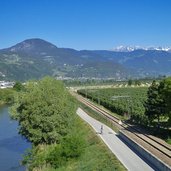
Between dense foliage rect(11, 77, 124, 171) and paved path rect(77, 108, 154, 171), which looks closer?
paved path rect(77, 108, 154, 171)

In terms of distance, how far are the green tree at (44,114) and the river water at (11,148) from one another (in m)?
3.44

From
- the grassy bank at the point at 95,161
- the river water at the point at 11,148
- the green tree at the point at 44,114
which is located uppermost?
the green tree at the point at 44,114

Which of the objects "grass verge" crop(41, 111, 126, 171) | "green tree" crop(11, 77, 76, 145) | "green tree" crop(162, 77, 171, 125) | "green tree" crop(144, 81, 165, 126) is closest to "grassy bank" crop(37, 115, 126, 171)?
"grass verge" crop(41, 111, 126, 171)

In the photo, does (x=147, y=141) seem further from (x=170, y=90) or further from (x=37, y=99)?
(x=37, y=99)

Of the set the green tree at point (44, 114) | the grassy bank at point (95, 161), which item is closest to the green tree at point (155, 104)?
the green tree at point (44, 114)

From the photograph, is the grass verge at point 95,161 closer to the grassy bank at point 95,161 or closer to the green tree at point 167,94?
the grassy bank at point 95,161

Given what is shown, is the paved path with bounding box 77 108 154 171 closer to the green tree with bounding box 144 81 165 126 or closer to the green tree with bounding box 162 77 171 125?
the green tree with bounding box 144 81 165 126

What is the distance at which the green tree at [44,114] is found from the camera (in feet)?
164

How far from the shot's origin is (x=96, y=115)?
80375 millimetres

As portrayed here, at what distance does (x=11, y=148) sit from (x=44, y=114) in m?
11.2

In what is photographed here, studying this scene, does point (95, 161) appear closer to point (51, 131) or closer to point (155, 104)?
point (51, 131)

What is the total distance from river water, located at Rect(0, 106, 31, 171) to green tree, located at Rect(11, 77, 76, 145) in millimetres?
3437

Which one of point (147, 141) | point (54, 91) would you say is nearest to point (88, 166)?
point (147, 141)

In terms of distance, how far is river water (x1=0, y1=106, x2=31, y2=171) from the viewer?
4962 centimetres
